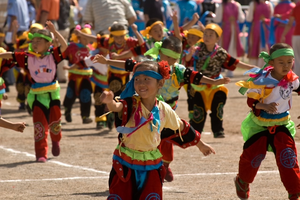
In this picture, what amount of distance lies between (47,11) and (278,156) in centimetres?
1061

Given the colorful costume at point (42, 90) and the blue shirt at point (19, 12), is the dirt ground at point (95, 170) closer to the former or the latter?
the colorful costume at point (42, 90)

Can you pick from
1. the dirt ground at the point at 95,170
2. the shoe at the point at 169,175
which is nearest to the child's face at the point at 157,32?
the dirt ground at the point at 95,170

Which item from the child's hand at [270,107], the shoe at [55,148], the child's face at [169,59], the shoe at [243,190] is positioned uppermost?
the child's face at [169,59]

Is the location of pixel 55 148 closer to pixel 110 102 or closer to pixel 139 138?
pixel 139 138

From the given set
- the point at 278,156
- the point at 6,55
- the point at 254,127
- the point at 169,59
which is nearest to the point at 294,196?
the point at 278,156

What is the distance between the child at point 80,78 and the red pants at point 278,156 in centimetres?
656

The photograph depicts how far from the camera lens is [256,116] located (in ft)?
22.2

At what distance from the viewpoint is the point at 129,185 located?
535 centimetres

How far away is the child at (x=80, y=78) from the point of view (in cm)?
1291

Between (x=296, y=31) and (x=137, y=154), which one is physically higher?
(x=137, y=154)

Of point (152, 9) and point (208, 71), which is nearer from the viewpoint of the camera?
point (208, 71)

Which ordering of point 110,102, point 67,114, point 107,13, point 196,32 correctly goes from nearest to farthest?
point 110,102 → point 196,32 → point 67,114 → point 107,13

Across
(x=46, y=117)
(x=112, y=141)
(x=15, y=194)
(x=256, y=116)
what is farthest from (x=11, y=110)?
(x=256, y=116)

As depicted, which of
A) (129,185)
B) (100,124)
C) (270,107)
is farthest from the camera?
(100,124)
